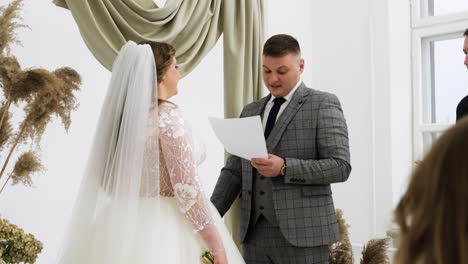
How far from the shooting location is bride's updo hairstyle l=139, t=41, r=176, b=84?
236cm

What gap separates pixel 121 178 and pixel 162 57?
55 centimetres

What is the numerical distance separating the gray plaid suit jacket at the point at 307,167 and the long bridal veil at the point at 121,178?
2.01ft

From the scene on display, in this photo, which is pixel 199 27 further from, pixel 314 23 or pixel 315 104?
pixel 314 23

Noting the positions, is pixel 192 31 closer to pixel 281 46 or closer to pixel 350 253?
pixel 281 46

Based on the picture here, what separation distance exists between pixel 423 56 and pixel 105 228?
3.59 metres

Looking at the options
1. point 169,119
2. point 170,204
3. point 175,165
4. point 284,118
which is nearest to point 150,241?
point 170,204

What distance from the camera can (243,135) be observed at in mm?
2453

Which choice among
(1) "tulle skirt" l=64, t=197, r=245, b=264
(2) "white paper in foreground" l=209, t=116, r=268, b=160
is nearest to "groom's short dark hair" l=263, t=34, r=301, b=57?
(2) "white paper in foreground" l=209, t=116, r=268, b=160

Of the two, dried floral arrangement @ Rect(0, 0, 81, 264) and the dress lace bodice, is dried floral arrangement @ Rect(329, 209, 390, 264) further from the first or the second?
dried floral arrangement @ Rect(0, 0, 81, 264)

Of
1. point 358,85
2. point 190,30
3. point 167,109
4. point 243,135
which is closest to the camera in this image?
point 167,109

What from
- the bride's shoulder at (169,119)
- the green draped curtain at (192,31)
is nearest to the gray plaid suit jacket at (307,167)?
the bride's shoulder at (169,119)

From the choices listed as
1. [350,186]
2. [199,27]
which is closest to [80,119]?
[199,27]

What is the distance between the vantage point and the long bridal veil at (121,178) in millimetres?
2162

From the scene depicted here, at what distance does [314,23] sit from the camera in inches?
196
